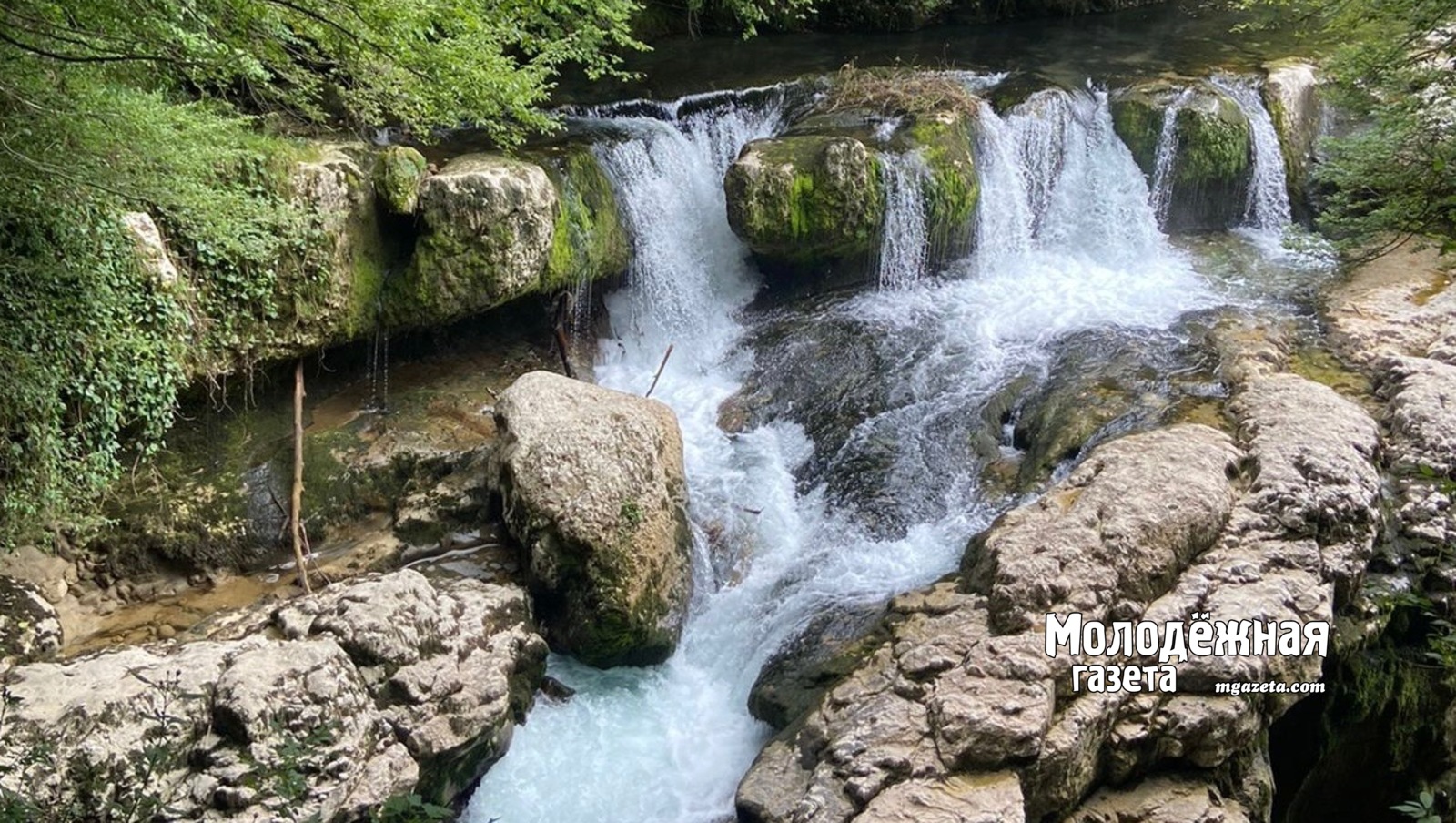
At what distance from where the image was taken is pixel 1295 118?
11.5 m

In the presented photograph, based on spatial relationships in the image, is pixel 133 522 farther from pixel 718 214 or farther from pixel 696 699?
pixel 718 214

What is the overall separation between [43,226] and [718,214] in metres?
6.17

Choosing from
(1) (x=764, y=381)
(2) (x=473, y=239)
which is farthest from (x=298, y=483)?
(1) (x=764, y=381)

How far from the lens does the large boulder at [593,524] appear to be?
6.14 m

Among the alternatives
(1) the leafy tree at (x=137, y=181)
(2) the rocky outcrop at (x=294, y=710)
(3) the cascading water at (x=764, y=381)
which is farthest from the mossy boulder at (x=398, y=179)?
(2) the rocky outcrop at (x=294, y=710)

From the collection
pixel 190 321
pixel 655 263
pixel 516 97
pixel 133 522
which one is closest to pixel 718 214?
pixel 655 263

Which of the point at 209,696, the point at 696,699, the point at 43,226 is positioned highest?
the point at 43,226

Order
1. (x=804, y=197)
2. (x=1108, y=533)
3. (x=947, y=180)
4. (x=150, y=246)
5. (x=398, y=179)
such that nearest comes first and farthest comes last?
(x=1108, y=533)
(x=150, y=246)
(x=398, y=179)
(x=804, y=197)
(x=947, y=180)

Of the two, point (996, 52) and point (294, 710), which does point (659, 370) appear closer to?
point (294, 710)

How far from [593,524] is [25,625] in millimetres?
3152

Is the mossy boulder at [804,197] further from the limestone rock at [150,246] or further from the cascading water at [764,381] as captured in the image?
the limestone rock at [150,246]

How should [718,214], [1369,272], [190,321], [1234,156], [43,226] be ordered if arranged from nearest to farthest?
[43,226] < [190,321] < [1369,272] < [718,214] < [1234,156]

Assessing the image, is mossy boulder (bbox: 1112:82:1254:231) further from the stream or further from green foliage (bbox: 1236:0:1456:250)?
green foliage (bbox: 1236:0:1456:250)

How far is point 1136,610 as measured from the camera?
16.5 feet
